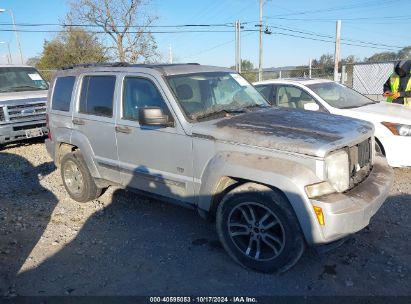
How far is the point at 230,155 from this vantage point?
3.44 metres

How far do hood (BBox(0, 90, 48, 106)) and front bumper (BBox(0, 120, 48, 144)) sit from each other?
564 millimetres

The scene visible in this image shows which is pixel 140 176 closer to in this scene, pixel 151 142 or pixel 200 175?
pixel 151 142

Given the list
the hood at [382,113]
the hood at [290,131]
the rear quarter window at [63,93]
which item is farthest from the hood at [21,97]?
the hood at [382,113]

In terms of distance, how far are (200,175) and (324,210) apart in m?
1.31

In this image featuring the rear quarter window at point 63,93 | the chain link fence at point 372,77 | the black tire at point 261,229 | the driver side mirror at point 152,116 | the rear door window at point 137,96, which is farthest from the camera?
the chain link fence at point 372,77

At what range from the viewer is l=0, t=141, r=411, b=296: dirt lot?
3316 mm

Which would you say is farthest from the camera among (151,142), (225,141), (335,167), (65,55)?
(65,55)

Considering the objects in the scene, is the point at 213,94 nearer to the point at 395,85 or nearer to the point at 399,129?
the point at 399,129

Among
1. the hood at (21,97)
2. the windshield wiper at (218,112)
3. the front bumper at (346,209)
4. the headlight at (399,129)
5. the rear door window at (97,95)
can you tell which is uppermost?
the rear door window at (97,95)

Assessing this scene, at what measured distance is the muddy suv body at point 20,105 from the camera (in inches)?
352

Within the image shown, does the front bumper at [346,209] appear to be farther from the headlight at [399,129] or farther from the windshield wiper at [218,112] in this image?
the headlight at [399,129]

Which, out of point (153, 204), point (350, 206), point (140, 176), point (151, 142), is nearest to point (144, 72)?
point (151, 142)

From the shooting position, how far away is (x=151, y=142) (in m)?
4.11

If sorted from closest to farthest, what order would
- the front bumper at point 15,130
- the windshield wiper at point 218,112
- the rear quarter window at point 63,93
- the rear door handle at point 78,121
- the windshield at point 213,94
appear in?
the windshield wiper at point 218,112 → the windshield at point 213,94 → the rear door handle at point 78,121 → the rear quarter window at point 63,93 → the front bumper at point 15,130
